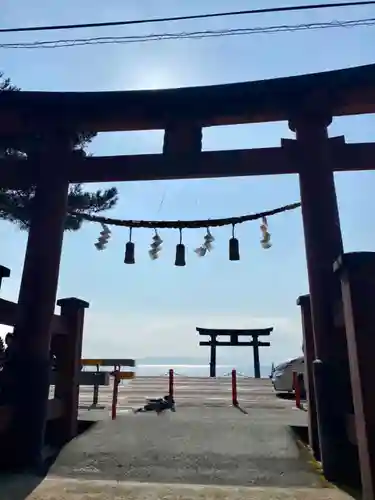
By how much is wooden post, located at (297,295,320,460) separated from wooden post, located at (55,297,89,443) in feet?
10.2

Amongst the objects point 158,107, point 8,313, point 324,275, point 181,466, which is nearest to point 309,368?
point 324,275

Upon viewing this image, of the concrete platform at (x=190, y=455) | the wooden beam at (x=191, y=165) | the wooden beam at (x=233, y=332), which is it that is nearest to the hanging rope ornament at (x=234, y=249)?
the wooden beam at (x=191, y=165)

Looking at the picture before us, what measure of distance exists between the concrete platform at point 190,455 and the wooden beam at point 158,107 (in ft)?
13.6

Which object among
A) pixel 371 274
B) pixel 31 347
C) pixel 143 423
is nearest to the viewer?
pixel 371 274

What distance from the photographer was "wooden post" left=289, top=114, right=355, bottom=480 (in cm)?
407

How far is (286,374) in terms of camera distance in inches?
559

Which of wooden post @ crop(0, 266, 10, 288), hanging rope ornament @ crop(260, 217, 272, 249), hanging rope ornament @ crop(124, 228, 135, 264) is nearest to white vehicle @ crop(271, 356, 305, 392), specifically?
hanging rope ornament @ crop(260, 217, 272, 249)

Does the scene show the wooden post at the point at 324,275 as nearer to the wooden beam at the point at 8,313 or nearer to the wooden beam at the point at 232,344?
the wooden beam at the point at 8,313

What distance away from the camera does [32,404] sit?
14.8 feet

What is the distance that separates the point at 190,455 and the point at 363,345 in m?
2.51

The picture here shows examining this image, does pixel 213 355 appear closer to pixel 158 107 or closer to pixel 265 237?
pixel 265 237

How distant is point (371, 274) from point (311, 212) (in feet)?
5.30

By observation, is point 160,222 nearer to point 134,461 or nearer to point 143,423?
point 143,423

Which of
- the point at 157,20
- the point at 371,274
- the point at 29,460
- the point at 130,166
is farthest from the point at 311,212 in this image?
the point at 29,460
